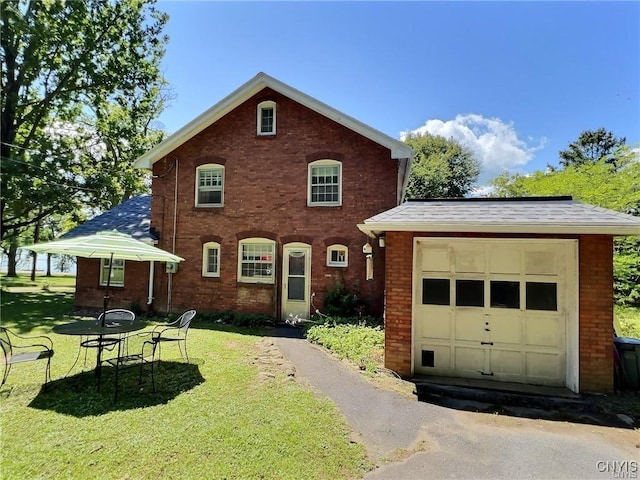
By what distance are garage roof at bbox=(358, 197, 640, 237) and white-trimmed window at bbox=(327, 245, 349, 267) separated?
4.36 m

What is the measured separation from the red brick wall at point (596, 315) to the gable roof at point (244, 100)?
21.0ft

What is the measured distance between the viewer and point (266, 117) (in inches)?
513

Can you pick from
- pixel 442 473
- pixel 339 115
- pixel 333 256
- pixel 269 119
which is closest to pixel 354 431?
pixel 442 473

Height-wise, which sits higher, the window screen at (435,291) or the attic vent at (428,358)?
the window screen at (435,291)

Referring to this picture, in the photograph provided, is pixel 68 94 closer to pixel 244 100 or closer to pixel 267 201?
pixel 244 100

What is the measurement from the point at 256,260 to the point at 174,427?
8.30 metres

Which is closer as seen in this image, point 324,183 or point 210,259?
point 324,183

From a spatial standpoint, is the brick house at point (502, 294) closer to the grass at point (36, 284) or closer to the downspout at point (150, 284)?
the downspout at point (150, 284)

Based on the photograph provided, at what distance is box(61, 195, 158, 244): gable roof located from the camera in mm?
13492

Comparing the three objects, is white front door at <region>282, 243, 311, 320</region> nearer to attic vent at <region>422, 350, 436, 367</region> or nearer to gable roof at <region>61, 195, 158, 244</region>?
gable roof at <region>61, 195, 158, 244</region>

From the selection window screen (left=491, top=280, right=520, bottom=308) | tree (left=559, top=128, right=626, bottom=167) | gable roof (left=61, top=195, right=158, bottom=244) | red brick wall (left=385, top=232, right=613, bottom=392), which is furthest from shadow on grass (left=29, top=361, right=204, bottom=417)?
tree (left=559, top=128, right=626, bottom=167)

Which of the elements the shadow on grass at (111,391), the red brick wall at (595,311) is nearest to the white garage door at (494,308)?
the red brick wall at (595,311)

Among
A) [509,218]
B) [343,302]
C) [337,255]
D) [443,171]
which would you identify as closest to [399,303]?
[509,218]

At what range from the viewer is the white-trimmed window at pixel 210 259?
12.9 meters
